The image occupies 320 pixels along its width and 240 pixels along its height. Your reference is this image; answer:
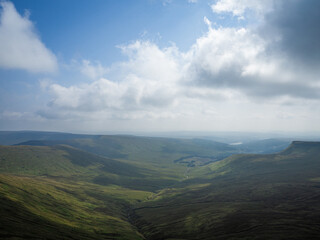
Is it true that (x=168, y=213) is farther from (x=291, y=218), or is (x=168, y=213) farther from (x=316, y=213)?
(x=316, y=213)

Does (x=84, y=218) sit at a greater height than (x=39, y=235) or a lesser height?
lesser

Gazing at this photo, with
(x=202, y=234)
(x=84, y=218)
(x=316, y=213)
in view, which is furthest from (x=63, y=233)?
(x=316, y=213)

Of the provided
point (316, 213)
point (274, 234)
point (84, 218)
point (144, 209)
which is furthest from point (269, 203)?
point (84, 218)

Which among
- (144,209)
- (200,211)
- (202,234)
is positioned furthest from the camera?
(144,209)

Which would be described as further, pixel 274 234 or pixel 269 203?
pixel 269 203

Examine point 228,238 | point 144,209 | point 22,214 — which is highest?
point 22,214

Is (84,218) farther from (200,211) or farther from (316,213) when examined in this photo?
(316,213)

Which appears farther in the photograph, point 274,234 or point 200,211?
point 200,211

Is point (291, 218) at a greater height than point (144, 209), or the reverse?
point (291, 218)

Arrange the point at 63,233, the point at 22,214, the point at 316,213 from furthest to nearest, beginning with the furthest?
the point at 316,213
the point at 22,214
the point at 63,233
